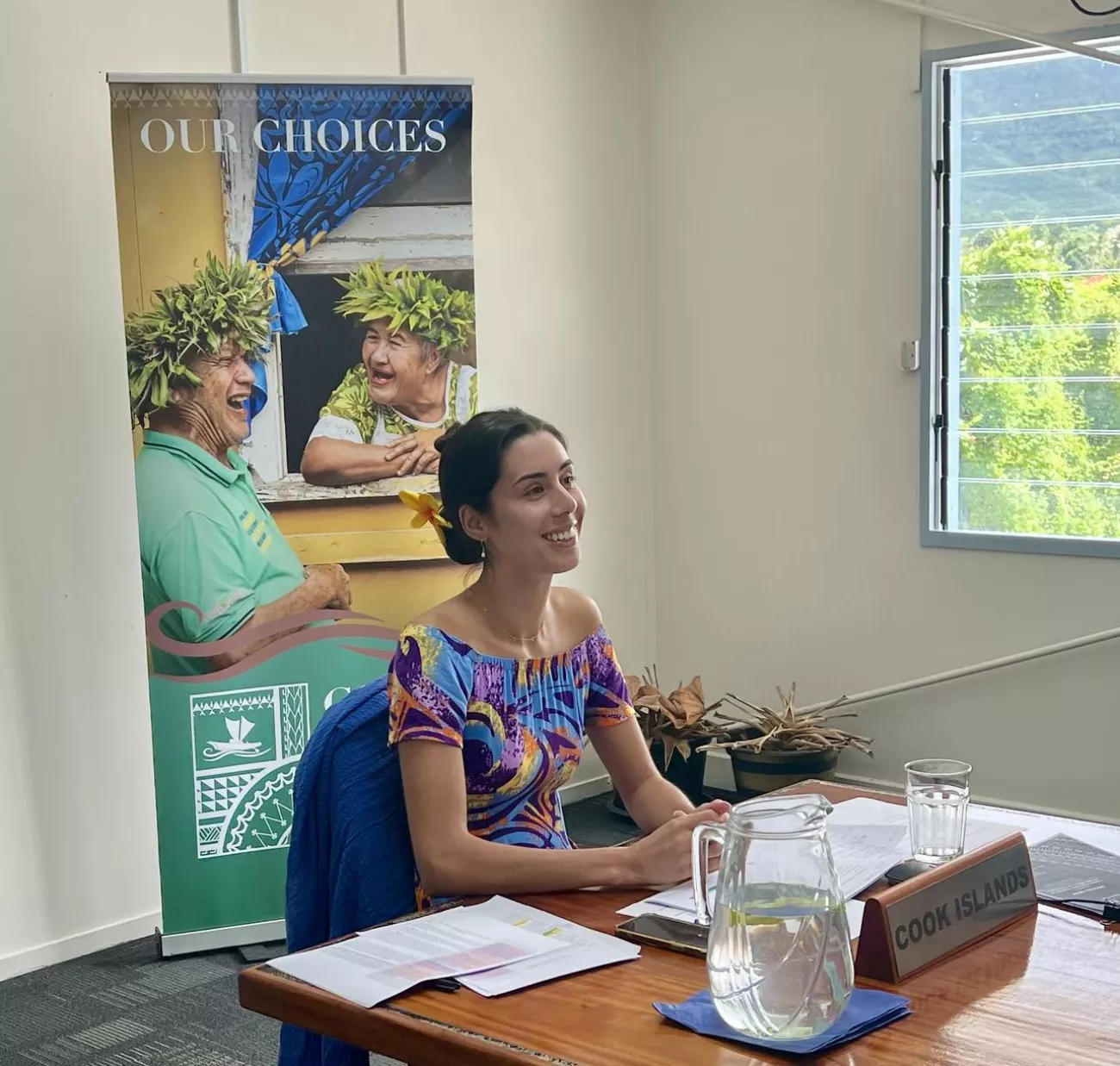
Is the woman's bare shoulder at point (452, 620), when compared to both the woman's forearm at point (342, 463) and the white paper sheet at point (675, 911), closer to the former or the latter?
the white paper sheet at point (675, 911)

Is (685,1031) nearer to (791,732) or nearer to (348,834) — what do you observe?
(348,834)

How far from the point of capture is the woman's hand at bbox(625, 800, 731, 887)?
5.13ft

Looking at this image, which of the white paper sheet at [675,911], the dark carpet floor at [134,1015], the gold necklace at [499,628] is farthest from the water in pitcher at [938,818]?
the dark carpet floor at [134,1015]

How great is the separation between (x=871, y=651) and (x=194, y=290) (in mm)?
2299

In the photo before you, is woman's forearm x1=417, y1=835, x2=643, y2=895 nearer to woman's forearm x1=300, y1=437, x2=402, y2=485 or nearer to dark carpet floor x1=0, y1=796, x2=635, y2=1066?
dark carpet floor x1=0, y1=796, x2=635, y2=1066

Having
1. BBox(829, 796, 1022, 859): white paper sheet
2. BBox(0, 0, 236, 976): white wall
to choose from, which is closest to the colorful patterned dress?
BBox(829, 796, 1022, 859): white paper sheet

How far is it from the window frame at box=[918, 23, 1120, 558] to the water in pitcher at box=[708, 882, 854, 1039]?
9.73ft

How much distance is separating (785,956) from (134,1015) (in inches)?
90.3

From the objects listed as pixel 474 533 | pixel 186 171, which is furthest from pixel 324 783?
pixel 186 171

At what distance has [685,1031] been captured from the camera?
3.84 ft

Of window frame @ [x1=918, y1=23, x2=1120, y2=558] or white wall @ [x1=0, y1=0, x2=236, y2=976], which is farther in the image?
window frame @ [x1=918, y1=23, x2=1120, y2=558]

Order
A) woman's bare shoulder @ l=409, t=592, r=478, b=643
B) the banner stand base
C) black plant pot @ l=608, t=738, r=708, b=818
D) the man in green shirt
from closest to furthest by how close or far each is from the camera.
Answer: woman's bare shoulder @ l=409, t=592, r=478, b=643 → the man in green shirt → the banner stand base → black plant pot @ l=608, t=738, r=708, b=818

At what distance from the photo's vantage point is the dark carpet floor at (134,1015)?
2.78 meters

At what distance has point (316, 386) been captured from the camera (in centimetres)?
334
